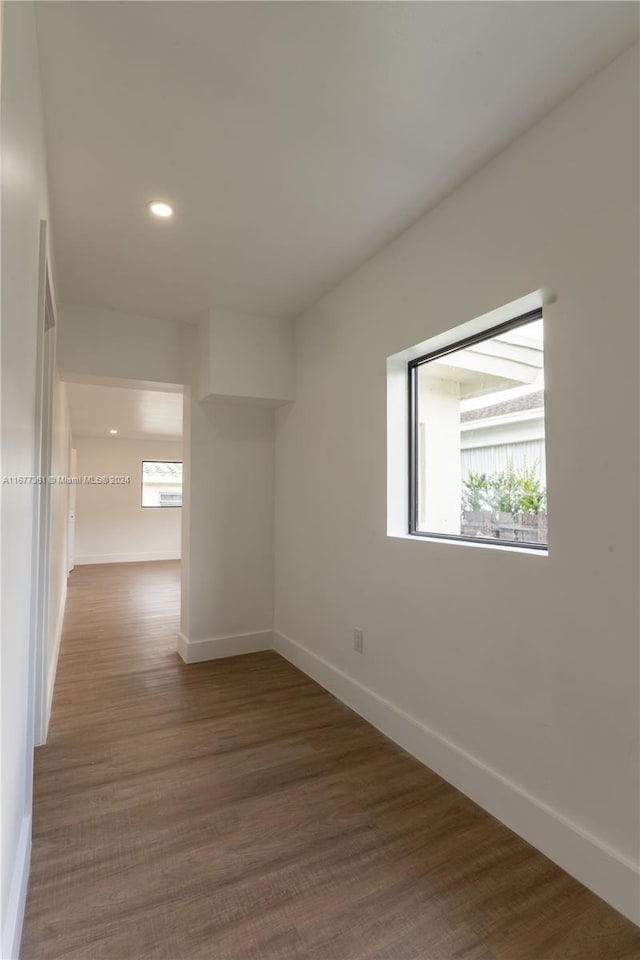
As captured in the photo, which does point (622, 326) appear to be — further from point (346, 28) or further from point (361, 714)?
point (361, 714)

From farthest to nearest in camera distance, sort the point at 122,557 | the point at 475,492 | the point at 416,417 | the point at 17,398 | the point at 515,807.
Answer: the point at 122,557
the point at 416,417
the point at 475,492
the point at 515,807
the point at 17,398

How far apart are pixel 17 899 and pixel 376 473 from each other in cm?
215

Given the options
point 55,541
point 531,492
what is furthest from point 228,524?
point 531,492

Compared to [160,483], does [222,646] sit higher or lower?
lower

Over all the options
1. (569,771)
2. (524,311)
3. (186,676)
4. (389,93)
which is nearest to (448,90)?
(389,93)

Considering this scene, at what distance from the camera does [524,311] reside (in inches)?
77.1

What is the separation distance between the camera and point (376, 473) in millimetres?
2686

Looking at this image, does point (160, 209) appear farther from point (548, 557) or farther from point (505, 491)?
point (548, 557)

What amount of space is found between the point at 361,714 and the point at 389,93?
115 inches

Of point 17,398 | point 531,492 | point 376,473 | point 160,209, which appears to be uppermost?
point 160,209

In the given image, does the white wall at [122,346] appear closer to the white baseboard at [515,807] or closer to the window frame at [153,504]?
the white baseboard at [515,807]

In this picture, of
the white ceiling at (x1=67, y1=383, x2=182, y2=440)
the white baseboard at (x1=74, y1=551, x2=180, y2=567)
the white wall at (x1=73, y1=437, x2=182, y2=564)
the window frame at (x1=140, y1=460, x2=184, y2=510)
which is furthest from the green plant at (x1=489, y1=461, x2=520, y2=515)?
the white baseboard at (x1=74, y1=551, x2=180, y2=567)

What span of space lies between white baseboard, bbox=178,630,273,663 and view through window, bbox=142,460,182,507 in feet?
21.4

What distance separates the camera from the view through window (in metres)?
9.83
